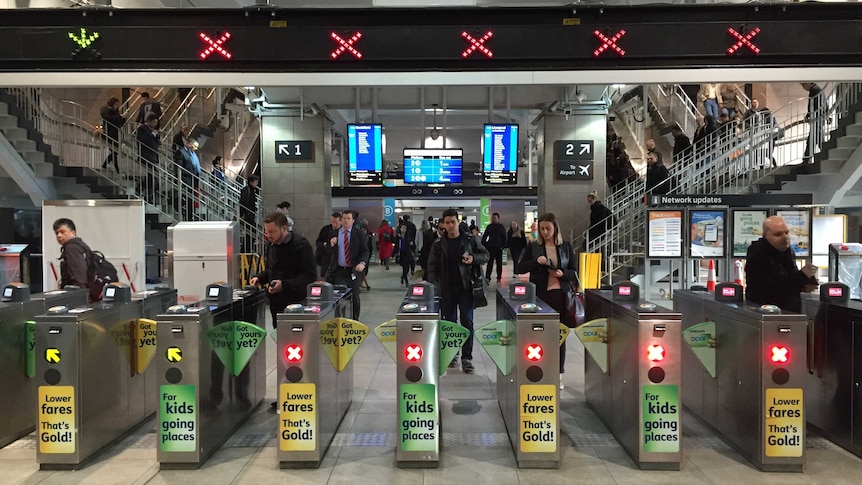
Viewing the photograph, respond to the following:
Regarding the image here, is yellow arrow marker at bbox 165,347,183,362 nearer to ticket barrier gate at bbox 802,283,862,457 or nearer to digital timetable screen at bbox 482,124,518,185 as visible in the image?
ticket barrier gate at bbox 802,283,862,457

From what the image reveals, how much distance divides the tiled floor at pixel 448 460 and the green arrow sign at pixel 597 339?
1.94 feet

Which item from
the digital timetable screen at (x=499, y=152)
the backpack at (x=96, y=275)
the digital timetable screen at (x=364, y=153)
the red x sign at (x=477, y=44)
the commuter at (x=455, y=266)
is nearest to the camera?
the red x sign at (x=477, y=44)

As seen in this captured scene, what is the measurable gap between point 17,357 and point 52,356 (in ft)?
2.86

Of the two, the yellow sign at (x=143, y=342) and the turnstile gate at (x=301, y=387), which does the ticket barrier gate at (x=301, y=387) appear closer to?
the turnstile gate at (x=301, y=387)

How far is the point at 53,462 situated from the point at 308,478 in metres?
1.69

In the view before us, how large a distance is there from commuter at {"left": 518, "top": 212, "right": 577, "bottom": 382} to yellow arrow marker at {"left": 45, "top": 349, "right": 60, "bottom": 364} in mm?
3664

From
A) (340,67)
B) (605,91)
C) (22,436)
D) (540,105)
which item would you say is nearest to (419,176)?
(540,105)

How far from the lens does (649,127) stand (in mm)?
16344

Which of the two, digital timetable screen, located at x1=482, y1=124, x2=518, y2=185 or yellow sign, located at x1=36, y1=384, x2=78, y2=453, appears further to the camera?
digital timetable screen, located at x1=482, y1=124, x2=518, y2=185

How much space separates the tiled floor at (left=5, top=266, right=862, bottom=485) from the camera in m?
3.56

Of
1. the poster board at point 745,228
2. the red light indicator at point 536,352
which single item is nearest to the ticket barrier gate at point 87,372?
the red light indicator at point 536,352

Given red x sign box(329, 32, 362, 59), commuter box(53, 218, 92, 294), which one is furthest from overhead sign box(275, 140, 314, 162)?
red x sign box(329, 32, 362, 59)

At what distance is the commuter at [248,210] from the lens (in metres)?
11.4

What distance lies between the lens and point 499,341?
4.14 metres
